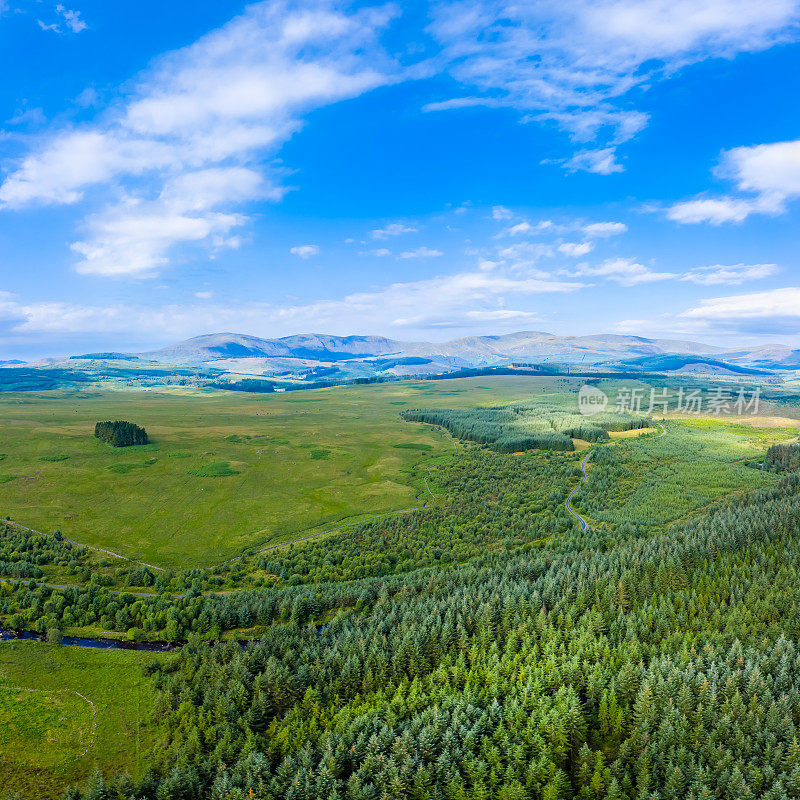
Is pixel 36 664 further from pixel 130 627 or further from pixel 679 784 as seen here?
pixel 679 784

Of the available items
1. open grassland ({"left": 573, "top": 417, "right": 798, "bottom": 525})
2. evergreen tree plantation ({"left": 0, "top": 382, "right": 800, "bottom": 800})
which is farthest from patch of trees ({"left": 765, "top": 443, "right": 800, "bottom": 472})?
evergreen tree plantation ({"left": 0, "top": 382, "right": 800, "bottom": 800})

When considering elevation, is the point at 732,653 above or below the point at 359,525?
above

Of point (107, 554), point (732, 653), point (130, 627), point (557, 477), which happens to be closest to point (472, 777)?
point (732, 653)

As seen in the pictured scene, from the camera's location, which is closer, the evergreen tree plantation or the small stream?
the evergreen tree plantation

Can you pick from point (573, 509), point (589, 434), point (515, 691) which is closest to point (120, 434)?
point (573, 509)

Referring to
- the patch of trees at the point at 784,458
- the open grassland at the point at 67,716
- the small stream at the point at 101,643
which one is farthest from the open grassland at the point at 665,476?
the open grassland at the point at 67,716

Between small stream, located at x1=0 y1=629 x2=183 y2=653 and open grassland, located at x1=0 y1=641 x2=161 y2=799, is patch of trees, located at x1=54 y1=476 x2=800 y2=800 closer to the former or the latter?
open grassland, located at x1=0 y1=641 x2=161 y2=799
